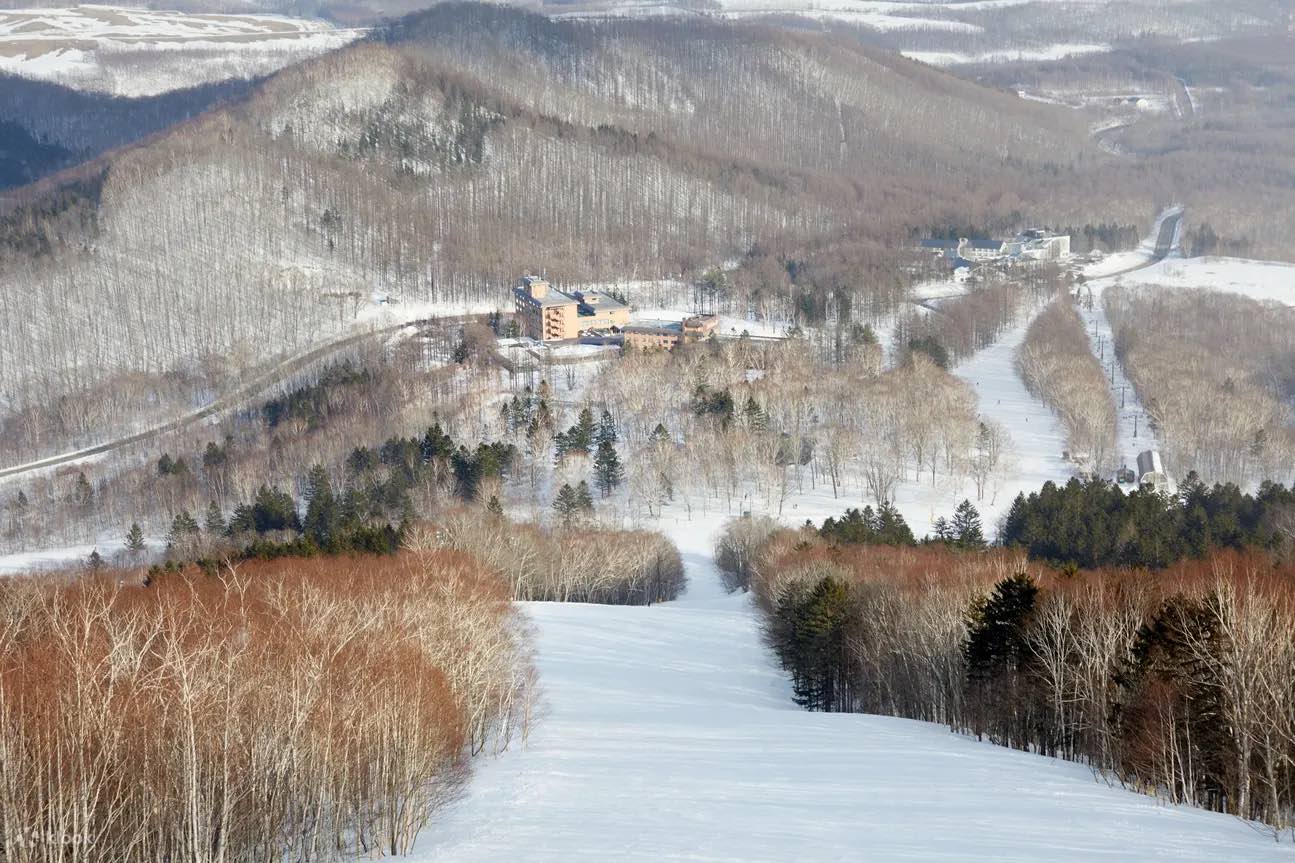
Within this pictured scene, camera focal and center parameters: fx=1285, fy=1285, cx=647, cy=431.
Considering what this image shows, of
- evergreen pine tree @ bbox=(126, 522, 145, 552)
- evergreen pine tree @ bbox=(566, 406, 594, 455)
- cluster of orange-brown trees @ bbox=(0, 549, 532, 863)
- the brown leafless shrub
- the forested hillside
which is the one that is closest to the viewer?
cluster of orange-brown trees @ bbox=(0, 549, 532, 863)

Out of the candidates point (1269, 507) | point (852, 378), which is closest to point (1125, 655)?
point (1269, 507)

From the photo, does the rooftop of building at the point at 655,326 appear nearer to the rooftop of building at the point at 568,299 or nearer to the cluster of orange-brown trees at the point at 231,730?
the rooftop of building at the point at 568,299

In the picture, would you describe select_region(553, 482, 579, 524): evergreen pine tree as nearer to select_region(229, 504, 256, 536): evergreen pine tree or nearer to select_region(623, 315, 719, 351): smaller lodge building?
select_region(229, 504, 256, 536): evergreen pine tree

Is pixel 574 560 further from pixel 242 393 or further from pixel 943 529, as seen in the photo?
pixel 242 393

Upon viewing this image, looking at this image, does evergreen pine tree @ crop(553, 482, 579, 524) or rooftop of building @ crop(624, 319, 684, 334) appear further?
rooftop of building @ crop(624, 319, 684, 334)

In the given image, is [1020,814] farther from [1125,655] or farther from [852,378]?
[852,378]

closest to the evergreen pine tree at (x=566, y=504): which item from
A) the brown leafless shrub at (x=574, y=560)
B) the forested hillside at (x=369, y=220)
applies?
the brown leafless shrub at (x=574, y=560)

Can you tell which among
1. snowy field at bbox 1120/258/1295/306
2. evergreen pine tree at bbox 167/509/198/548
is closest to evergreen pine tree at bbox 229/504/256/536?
evergreen pine tree at bbox 167/509/198/548
